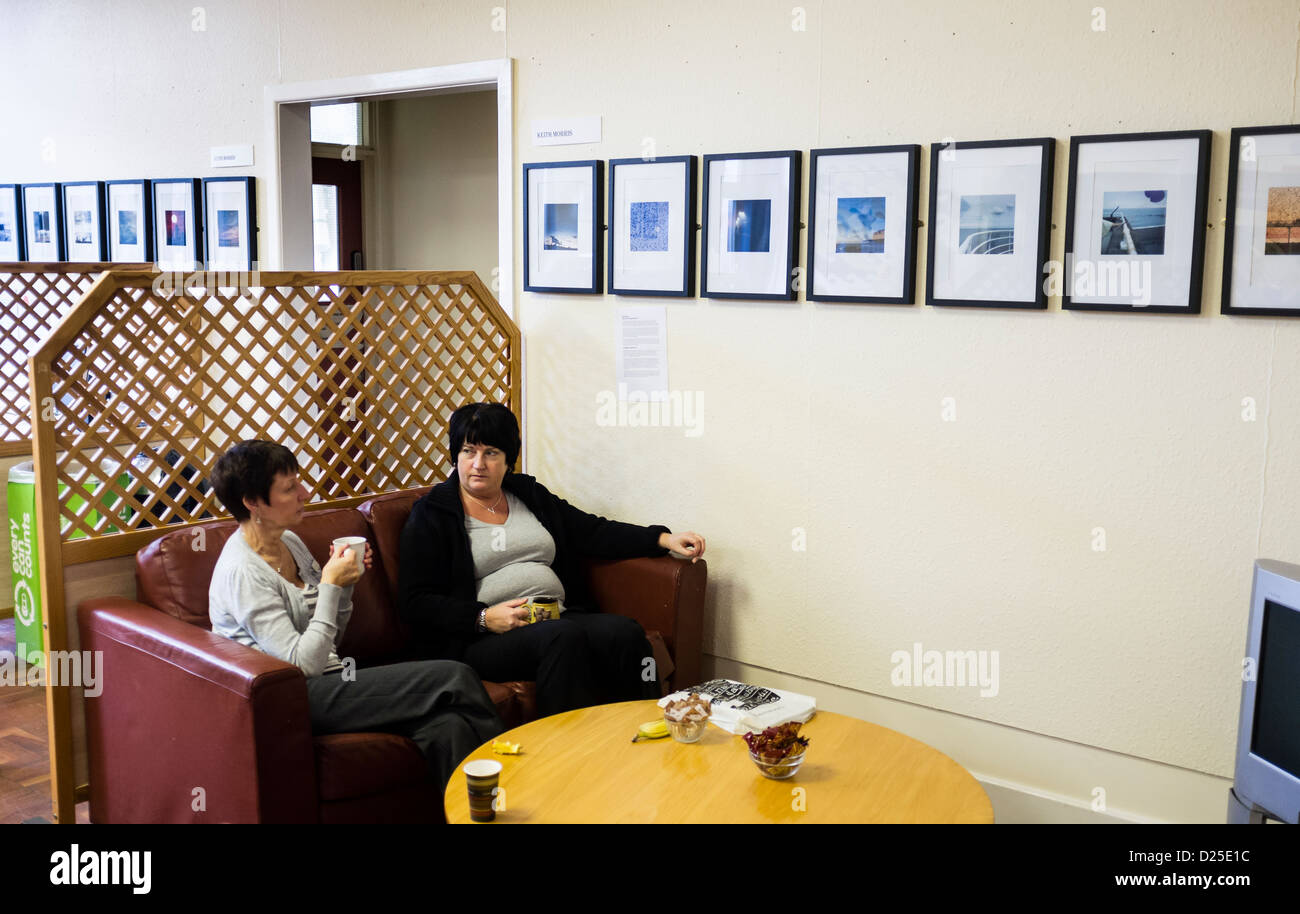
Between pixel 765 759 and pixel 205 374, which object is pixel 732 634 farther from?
pixel 205 374

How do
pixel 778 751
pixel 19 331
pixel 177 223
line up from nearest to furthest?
1. pixel 778 751
2. pixel 19 331
3. pixel 177 223

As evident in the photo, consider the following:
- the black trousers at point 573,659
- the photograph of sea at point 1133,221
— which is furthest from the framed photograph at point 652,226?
the photograph of sea at point 1133,221

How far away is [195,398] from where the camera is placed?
126 inches

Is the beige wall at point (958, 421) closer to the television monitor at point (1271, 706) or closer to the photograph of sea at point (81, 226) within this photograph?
the television monitor at point (1271, 706)

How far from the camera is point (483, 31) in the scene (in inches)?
159

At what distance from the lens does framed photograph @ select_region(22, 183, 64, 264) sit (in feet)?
19.0

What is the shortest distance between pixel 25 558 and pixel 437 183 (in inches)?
128

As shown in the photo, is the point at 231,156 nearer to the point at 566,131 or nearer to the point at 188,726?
the point at 566,131

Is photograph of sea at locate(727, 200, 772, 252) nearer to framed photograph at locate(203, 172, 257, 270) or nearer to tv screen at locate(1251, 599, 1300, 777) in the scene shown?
tv screen at locate(1251, 599, 1300, 777)

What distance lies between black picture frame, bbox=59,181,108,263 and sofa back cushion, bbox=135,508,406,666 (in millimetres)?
2966

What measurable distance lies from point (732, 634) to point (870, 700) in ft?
1.68

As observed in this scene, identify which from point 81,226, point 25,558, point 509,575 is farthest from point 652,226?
point 81,226

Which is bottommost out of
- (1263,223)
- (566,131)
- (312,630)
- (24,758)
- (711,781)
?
(24,758)

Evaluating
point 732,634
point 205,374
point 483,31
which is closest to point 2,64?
point 483,31
